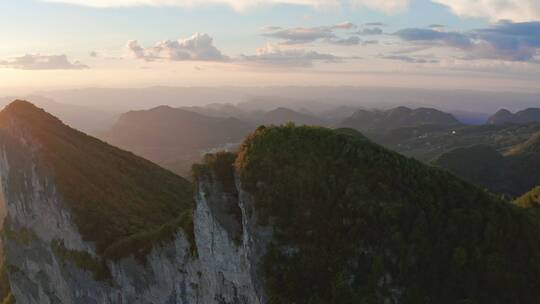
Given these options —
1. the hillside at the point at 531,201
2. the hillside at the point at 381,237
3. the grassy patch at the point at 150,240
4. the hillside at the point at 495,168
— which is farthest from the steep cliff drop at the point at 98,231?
the hillside at the point at 495,168

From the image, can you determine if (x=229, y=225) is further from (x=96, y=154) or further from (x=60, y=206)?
(x=96, y=154)

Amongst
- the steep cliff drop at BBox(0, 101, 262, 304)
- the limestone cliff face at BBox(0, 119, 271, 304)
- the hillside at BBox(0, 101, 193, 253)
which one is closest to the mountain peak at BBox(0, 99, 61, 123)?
the hillside at BBox(0, 101, 193, 253)

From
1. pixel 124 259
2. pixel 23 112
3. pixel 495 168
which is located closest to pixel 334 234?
pixel 124 259

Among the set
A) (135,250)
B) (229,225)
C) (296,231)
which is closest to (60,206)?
(135,250)

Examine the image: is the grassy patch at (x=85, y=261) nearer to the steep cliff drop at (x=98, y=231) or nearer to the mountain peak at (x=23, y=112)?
the steep cliff drop at (x=98, y=231)

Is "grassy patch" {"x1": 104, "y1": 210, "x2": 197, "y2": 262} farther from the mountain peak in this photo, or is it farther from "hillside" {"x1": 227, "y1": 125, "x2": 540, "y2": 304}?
the mountain peak

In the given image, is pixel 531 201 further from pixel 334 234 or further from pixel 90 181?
pixel 90 181
